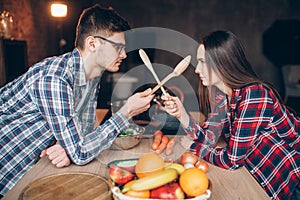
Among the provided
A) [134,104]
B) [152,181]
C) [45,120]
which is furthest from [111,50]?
[152,181]

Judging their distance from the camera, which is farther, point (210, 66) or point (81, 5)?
point (81, 5)

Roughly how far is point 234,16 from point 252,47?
76cm

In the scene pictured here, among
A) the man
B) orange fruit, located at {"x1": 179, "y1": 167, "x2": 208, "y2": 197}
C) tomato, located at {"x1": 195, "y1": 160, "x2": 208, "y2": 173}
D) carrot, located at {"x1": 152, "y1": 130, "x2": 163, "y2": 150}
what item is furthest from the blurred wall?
orange fruit, located at {"x1": 179, "y1": 167, "x2": 208, "y2": 197}

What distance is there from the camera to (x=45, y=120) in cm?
131

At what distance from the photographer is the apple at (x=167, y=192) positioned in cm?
85

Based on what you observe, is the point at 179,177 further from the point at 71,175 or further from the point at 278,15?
the point at 278,15

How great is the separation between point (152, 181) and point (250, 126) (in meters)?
0.52

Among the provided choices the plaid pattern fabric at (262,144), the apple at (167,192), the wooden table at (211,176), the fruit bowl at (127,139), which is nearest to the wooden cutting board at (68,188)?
the wooden table at (211,176)

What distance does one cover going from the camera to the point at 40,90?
1200 mm

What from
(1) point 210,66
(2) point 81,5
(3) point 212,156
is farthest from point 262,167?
(2) point 81,5

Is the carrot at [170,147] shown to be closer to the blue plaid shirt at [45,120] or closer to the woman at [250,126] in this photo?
the woman at [250,126]

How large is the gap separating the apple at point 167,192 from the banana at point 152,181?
0.02 m

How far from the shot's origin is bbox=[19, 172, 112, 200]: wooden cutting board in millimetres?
944

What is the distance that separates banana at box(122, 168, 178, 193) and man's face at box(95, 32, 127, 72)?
71 centimetres
